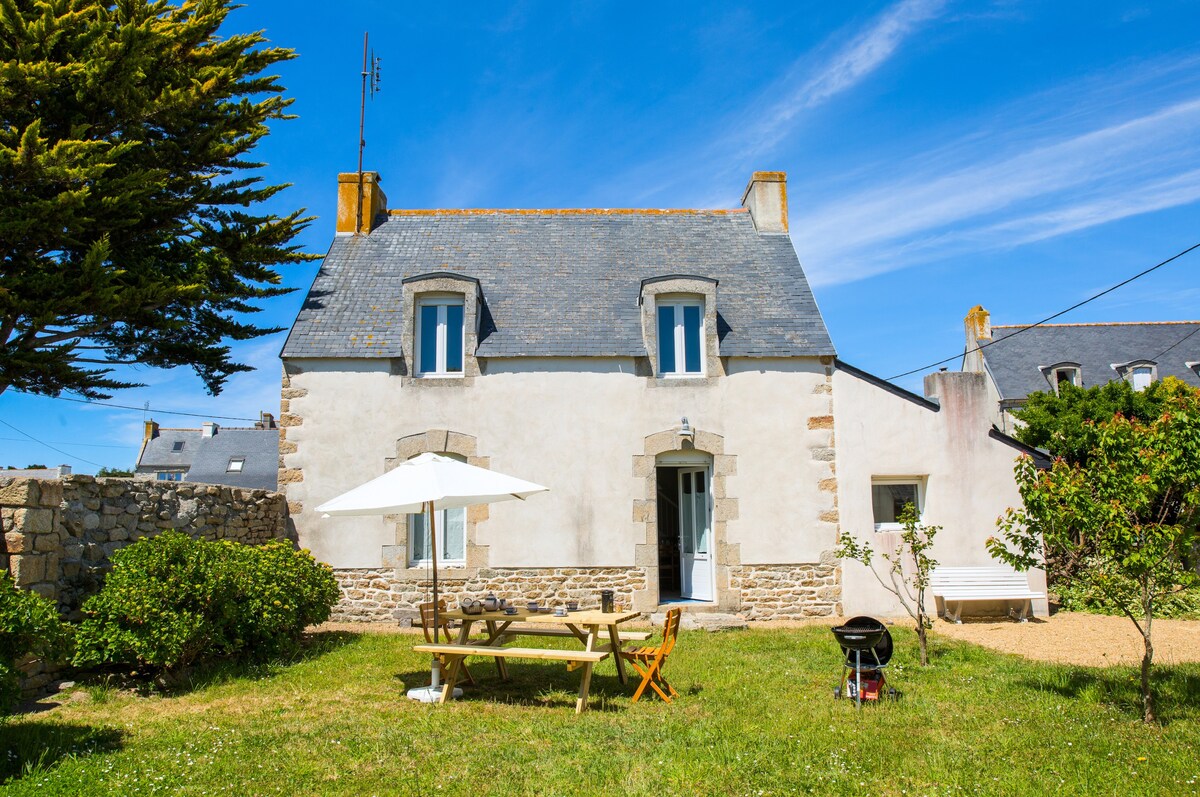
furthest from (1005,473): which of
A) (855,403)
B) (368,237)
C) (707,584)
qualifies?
(368,237)

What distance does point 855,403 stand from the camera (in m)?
12.0

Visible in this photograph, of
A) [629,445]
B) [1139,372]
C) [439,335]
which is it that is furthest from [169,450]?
[1139,372]

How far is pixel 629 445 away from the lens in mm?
11914

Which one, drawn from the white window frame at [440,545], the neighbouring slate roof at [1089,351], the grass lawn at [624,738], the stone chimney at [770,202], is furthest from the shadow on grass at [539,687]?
the neighbouring slate roof at [1089,351]

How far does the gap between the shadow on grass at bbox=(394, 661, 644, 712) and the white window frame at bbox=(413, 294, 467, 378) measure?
5.00 metres

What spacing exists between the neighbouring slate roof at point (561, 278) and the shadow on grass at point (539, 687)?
205 inches

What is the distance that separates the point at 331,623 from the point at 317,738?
6104 millimetres

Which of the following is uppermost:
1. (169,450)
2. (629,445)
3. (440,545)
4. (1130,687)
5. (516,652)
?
(169,450)

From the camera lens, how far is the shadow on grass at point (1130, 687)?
6.04 metres

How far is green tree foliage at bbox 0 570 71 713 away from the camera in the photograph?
4641 mm

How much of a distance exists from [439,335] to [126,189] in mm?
4605

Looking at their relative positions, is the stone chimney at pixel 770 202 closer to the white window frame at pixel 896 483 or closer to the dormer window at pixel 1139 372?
the white window frame at pixel 896 483

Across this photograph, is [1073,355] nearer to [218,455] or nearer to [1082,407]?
[1082,407]

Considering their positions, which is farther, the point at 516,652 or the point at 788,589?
the point at 788,589
